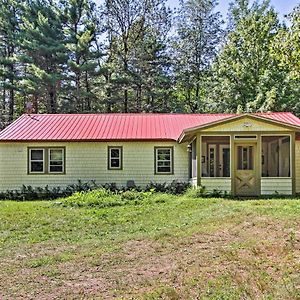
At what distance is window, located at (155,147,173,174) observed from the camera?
18.4m

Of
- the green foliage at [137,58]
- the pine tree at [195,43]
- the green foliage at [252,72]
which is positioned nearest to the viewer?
the green foliage at [252,72]

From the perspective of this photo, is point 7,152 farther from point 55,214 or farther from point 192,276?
point 192,276

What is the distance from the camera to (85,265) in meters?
7.20

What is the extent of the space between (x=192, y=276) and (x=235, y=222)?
410 centimetres

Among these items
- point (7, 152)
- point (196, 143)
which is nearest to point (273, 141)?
point (196, 143)

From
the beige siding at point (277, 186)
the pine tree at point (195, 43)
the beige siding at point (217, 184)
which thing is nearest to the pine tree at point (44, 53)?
the pine tree at point (195, 43)

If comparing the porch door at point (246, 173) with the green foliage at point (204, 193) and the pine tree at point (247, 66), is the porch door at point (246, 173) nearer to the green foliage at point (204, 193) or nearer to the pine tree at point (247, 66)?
the green foliage at point (204, 193)

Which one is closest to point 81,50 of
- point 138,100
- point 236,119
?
point 138,100

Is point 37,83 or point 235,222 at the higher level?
point 37,83

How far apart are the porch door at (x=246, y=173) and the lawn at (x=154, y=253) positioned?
3.04 metres

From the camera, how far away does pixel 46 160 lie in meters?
18.5

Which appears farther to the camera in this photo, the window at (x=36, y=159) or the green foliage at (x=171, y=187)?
the window at (x=36, y=159)

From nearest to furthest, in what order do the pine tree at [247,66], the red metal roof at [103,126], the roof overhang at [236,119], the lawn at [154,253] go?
the lawn at [154,253] < the roof overhang at [236,119] < the red metal roof at [103,126] < the pine tree at [247,66]

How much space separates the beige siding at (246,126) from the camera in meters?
15.8
